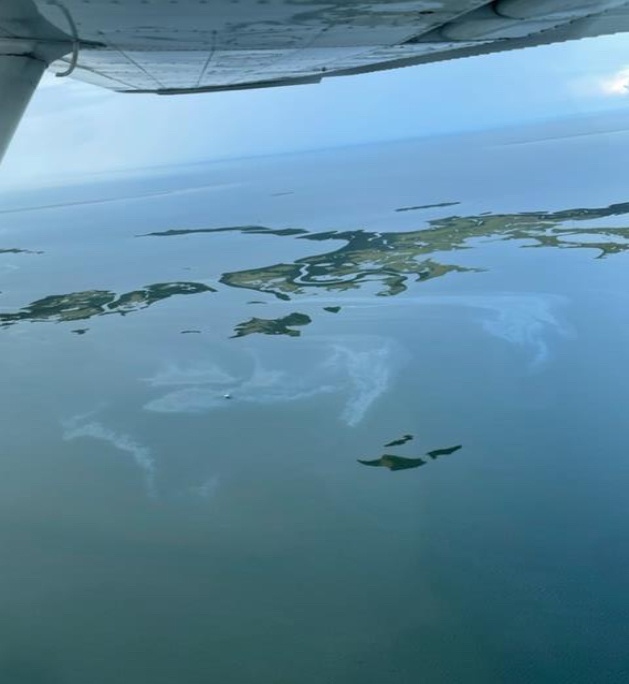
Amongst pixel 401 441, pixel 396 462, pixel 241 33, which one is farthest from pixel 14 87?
pixel 401 441

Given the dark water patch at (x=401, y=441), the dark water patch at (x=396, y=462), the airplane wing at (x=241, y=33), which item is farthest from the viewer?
the dark water patch at (x=401, y=441)

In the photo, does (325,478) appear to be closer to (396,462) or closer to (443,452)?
(396,462)

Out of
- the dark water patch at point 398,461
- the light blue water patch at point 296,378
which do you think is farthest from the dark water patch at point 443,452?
the light blue water patch at point 296,378

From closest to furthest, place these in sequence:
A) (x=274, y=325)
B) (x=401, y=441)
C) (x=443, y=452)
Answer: (x=443, y=452), (x=401, y=441), (x=274, y=325)

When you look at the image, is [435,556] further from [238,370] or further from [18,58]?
[238,370]

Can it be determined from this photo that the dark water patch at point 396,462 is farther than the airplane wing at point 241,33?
Yes

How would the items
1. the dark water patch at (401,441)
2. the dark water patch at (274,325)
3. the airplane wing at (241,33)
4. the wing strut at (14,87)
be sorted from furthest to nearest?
the dark water patch at (274,325) < the dark water patch at (401,441) < the wing strut at (14,87) < the airplane wing at (241,33)

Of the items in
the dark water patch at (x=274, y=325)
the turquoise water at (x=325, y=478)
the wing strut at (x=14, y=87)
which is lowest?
the turquoise water at (x=325, y=478)

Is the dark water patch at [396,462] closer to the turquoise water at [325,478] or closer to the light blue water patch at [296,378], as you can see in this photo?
the turquoise water at [325,478]
